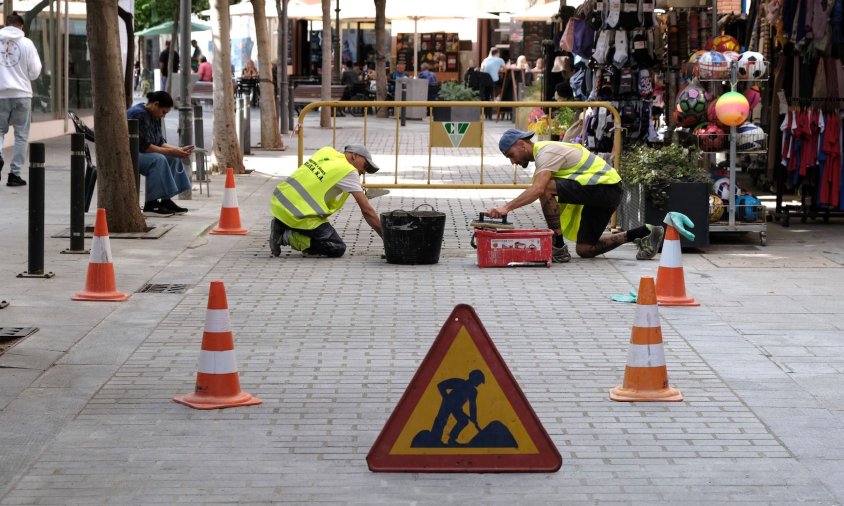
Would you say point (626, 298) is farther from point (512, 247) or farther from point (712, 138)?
Result: point (712, 138)

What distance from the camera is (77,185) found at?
37.3 feet

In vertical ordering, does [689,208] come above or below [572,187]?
below

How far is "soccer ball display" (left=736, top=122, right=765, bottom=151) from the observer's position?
1269 cm

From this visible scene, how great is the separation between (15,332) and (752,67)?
288 inches

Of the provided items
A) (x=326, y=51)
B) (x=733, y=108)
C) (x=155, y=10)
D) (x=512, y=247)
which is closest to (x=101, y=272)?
(x=512, y=247)

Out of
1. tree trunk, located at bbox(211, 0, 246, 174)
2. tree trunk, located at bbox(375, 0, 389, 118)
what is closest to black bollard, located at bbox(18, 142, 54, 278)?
tree trunk, located at bbox(211, 0, 246, 174)

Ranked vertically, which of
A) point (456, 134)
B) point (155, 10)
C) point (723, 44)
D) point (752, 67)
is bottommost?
point (456, 134)

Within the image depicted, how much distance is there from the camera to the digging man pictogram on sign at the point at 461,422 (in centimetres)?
569

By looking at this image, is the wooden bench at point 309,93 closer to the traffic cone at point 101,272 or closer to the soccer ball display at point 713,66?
the soccer ball display at point 713,66

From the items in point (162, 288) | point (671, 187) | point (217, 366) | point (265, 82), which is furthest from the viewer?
point (265, 82)

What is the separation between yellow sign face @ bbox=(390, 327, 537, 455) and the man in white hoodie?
1198cm

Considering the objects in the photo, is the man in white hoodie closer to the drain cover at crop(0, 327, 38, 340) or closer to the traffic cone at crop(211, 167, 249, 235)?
the traffic cone at crop(211, 167, 249, 235)

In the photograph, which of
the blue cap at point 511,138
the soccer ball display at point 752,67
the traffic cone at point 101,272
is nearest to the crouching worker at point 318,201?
the blue cap at point 511,138

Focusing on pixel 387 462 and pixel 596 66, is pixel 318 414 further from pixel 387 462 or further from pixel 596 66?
pixel 596 66
